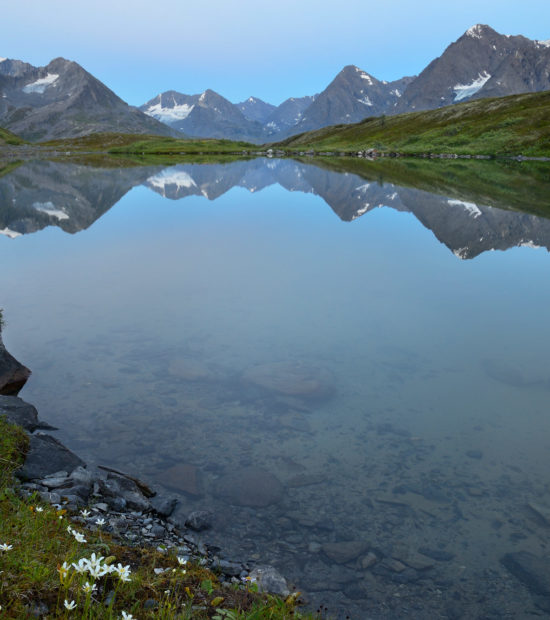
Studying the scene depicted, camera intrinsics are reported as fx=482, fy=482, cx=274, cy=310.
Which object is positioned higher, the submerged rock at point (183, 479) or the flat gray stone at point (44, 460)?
the flat gray stone at point (44, 460)

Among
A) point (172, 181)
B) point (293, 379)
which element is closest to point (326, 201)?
point (172, 181)

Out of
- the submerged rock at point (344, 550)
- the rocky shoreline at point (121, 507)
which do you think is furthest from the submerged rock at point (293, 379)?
the submerged rock at point (344, 550)

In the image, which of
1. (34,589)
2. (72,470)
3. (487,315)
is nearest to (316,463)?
(72,470)

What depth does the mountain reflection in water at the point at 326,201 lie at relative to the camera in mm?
37719

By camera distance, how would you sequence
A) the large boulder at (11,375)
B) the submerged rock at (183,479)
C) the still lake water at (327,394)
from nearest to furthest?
the still lake water at (327,394)
the submerged rock at (183,479)
the large boulder at (11,375)

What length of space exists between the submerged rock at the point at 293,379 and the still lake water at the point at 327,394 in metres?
0.07

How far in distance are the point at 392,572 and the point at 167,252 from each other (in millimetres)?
29187

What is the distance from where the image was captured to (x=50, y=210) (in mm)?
51625

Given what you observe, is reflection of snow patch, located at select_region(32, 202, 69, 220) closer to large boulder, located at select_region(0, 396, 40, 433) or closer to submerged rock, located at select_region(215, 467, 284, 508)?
large boulder, located at select_region(0, 396, 40, 433)

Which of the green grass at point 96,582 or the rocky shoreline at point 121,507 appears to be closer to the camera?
the green grass at point 96,582

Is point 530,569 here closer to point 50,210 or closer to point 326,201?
point 50,210

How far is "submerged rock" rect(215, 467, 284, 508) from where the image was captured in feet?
33.3

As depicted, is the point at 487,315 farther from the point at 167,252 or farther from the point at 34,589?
the point at 167,252

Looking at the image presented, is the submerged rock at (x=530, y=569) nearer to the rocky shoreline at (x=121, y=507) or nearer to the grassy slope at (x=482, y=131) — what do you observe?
the rocky shoreline at (x=121, y=507)
